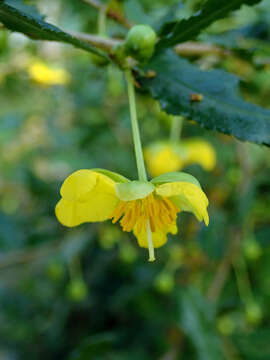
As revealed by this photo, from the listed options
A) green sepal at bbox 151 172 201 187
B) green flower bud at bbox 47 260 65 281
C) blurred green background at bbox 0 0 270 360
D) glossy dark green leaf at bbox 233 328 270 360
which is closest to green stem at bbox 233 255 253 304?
blurred green background at bbox 0 0 270 360

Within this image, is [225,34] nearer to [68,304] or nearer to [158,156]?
[158,156]

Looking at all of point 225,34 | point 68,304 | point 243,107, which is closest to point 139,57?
point 243,107

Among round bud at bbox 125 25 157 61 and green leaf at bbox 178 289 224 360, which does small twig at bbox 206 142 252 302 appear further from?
round bud at bbox 125 25 157 61

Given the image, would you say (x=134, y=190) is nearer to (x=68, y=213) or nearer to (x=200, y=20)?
(x=68, y=213)

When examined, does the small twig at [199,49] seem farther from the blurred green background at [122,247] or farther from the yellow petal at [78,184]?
the yellow petal at [78,184]

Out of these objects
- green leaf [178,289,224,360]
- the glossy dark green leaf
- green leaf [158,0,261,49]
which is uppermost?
green leaf [158,0,261,49]

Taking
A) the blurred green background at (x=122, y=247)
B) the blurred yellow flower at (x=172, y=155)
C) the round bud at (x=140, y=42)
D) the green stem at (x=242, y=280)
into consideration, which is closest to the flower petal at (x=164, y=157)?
the blurred yellow flower at (x=172, y=155)

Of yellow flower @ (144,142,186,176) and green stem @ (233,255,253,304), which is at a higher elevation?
yellow flower @ (144,142,186,176)
